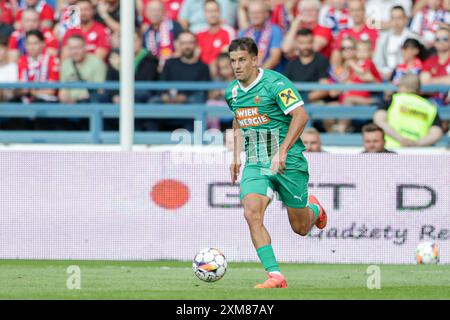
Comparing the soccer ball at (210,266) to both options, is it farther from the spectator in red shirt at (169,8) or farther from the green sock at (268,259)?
the spectator in red shirt at (169,8)

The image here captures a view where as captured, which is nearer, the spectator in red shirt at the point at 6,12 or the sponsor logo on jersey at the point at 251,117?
the sponsor logo on jersey at the point at 251,117

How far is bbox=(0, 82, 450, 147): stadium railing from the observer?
16.8m

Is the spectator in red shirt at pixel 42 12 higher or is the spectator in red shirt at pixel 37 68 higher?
the spectator in red shirt at pixel 42 12

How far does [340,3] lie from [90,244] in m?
5.91

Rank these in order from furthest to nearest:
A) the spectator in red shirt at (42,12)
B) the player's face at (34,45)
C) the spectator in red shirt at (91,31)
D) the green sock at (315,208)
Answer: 1. the spectator in red shirt at (42,12)
2. the spectator in red shirt at (91,31)
3. the player's face at (34,45)
4. the green sock at (315,208)

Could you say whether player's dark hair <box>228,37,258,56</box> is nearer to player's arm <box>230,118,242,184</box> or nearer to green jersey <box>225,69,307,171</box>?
green jersey <box>225,69,307,171</box>

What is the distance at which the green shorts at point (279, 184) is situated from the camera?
35.9ft

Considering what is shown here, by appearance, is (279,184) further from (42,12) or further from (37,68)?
(42,12)

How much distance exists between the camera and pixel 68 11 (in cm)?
1919

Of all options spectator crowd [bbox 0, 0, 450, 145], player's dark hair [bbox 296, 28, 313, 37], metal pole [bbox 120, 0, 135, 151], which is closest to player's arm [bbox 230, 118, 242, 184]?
metal pole [bbox 120, 0, 135, 151]

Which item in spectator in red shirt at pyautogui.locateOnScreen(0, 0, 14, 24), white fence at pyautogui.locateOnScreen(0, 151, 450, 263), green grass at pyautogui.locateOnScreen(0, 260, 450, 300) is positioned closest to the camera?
green grass at pyautogui.locateOnScreen(0, 260, 450, 300)

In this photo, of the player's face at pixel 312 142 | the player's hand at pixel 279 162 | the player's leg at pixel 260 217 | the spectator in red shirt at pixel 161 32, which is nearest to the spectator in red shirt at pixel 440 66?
the player's face at pixel 312 142

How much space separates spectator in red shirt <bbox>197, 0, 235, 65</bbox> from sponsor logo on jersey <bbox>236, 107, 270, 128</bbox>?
6978 millimetres

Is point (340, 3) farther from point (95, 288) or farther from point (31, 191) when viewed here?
point (95, 288)
